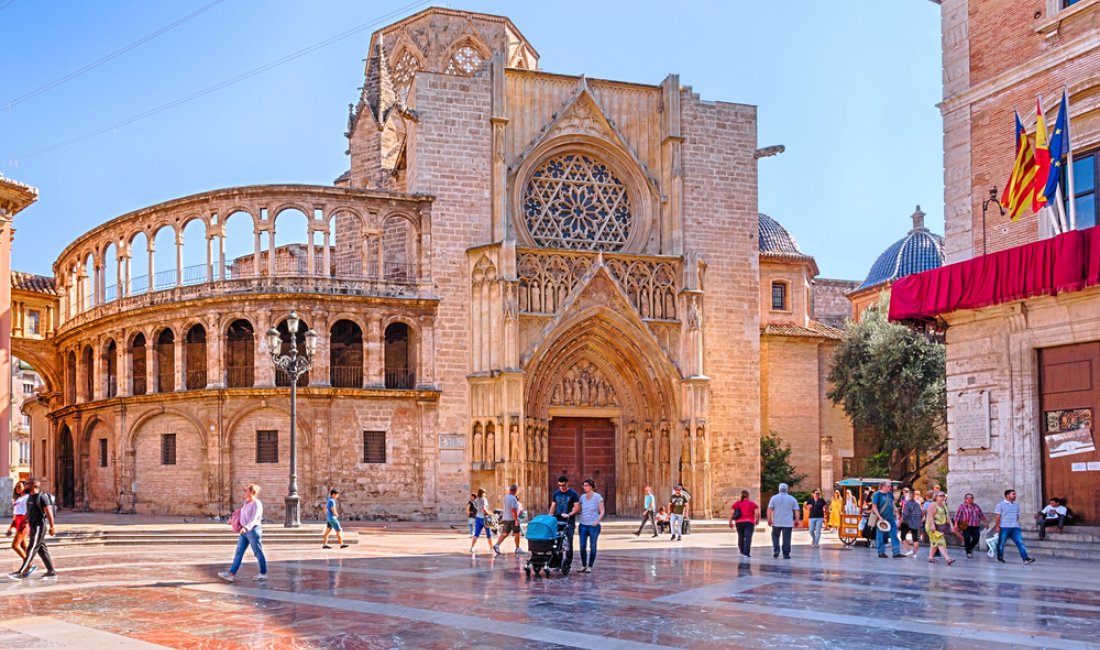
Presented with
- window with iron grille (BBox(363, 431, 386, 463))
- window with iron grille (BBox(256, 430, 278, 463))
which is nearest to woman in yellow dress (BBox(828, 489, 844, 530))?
window with iron grille (BBox(363, 431, 386, 463))

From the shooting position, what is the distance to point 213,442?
33156 mm

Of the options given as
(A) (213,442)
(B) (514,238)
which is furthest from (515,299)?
(A) (213,442)

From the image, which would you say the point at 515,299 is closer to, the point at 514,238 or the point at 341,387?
the point at 514,238

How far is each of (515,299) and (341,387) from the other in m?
5.92

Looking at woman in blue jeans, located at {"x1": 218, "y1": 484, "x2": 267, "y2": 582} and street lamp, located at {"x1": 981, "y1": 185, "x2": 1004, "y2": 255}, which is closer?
woman in blue jeans, located at {"x1": 218, "y1": 484, "x2": 267, "y2": 582}

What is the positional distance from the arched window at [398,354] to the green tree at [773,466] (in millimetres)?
12972

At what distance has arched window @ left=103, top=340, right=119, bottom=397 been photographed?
3722 cm

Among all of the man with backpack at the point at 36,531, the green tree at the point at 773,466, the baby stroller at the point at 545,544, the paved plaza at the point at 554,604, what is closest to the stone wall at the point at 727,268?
the green tree at the point at 773,466

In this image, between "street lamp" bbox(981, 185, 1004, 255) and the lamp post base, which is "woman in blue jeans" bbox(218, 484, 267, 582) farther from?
"street lamp" bbox(981, 185, 1004, 255)

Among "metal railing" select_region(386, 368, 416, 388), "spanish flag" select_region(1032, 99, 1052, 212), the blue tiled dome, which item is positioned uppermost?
the blue tiled dome

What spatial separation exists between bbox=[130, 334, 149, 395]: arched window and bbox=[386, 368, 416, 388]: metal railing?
26.8 feet

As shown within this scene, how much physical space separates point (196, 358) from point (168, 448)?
9.84 ft

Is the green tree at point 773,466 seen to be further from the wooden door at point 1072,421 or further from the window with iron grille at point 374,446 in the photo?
the wooden door at point 1072,421

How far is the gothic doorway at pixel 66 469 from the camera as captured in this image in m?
40.5
